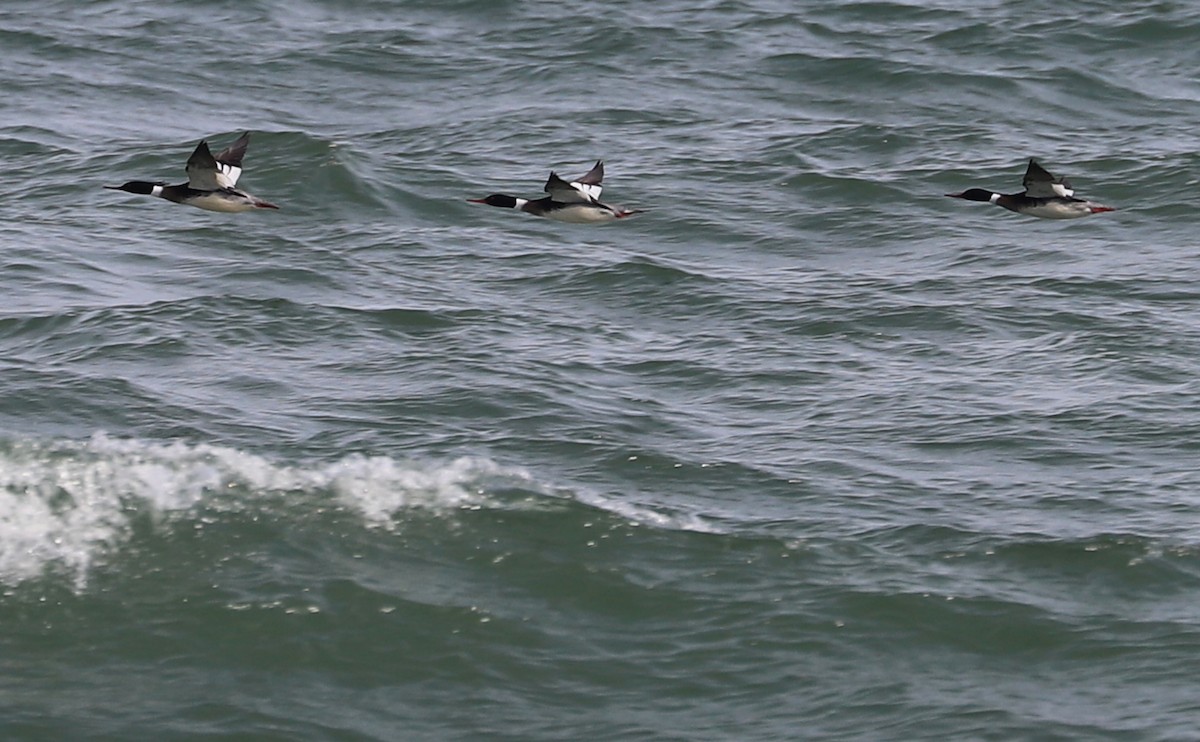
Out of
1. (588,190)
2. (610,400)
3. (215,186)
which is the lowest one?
(610,400)

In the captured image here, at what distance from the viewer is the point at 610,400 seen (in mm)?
25219

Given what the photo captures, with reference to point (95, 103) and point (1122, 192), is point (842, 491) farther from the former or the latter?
point (95, 103)

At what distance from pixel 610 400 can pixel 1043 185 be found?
569 cm

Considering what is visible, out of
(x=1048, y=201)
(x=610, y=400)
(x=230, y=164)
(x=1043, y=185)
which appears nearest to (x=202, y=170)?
(x=230, y=164)

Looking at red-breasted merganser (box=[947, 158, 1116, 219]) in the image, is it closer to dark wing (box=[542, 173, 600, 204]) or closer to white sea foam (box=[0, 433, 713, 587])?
dark wing (box=[542, 173, 600, 204])

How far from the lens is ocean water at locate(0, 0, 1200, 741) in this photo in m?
19.7

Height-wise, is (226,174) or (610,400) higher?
(226,174)

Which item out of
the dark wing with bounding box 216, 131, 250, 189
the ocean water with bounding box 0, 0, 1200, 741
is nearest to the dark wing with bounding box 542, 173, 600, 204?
the ocean water with bounding box 0, 0, 1200, 741

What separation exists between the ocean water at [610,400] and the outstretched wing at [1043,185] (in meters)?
2.50

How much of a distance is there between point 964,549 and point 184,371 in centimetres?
998

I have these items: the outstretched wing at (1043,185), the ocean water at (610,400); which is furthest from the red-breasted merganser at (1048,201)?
the ocean water at (610,400)

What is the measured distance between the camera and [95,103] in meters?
37.1

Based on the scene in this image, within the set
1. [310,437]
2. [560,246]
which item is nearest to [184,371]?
[310,437]

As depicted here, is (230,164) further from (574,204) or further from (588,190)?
(588,190)
